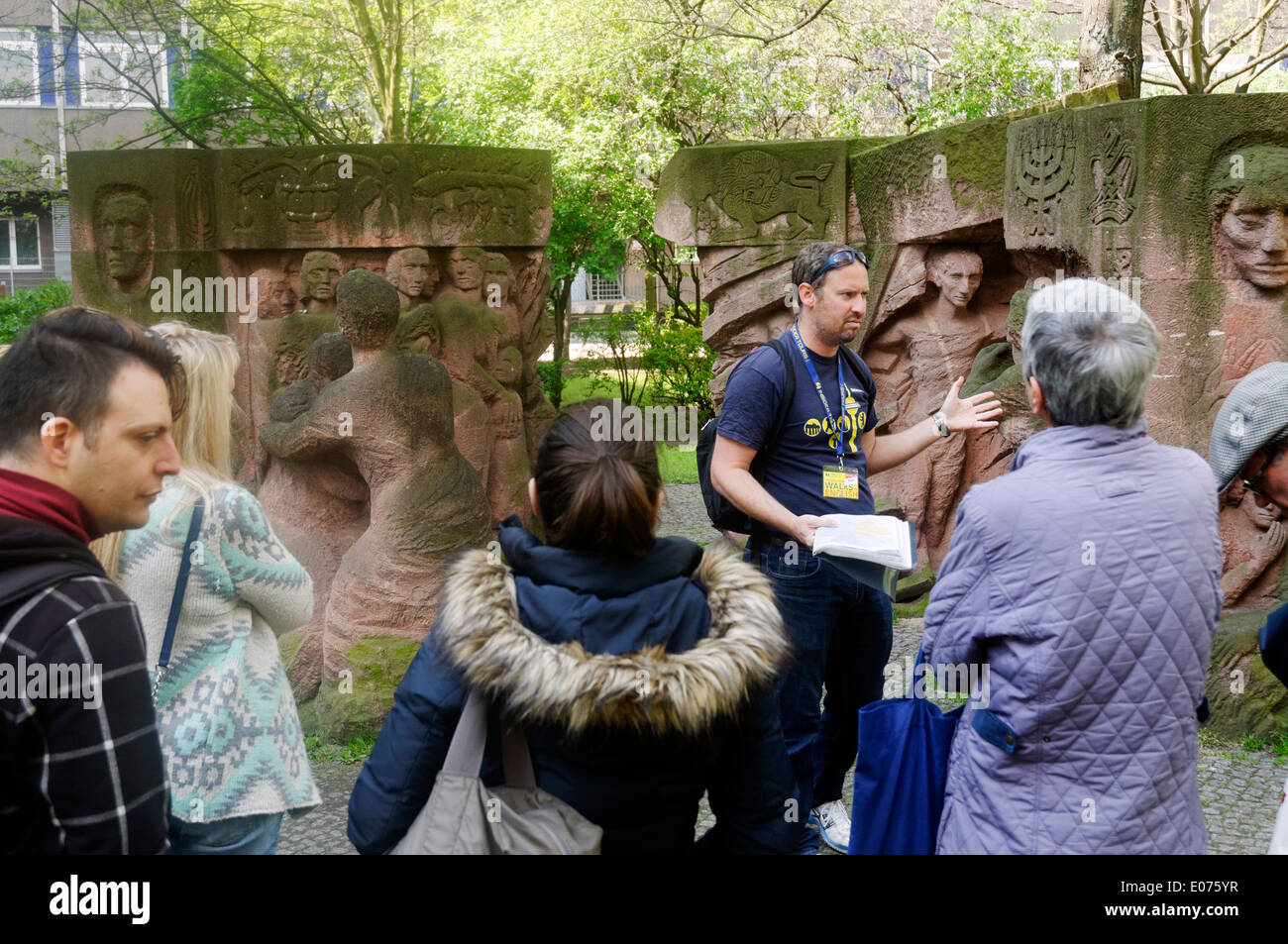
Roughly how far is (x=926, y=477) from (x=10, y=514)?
261 inches

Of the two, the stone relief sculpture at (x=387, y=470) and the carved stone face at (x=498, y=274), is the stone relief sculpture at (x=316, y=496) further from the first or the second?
the carved stone face at (x=498, y=274)

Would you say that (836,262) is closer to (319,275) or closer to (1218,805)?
(1218,805)

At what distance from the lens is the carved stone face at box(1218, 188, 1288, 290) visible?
5.48 metres

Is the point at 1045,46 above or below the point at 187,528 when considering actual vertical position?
above

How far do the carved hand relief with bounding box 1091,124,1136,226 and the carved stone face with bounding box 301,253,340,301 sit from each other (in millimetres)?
3793

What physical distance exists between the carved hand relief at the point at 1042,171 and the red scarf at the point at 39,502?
5.28m

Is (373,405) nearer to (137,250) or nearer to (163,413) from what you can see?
(137,250)

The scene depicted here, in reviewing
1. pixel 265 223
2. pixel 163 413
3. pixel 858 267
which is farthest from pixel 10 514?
pixel 265 223

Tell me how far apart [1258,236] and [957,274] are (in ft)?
7.65

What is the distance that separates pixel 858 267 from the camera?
3896 millimetres

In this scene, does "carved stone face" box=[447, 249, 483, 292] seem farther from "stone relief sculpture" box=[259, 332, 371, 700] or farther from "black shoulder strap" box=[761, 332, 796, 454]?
"black shoulder strap" box=[761, 332, 796, 454]

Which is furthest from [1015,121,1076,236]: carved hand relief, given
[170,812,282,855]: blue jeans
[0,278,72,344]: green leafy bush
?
[0,278,72,344]: green leafy bush

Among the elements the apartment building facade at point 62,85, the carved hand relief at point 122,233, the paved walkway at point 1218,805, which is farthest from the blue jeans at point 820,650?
the apartment building facade at point 62,85

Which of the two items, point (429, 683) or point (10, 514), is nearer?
point (10, 514)
